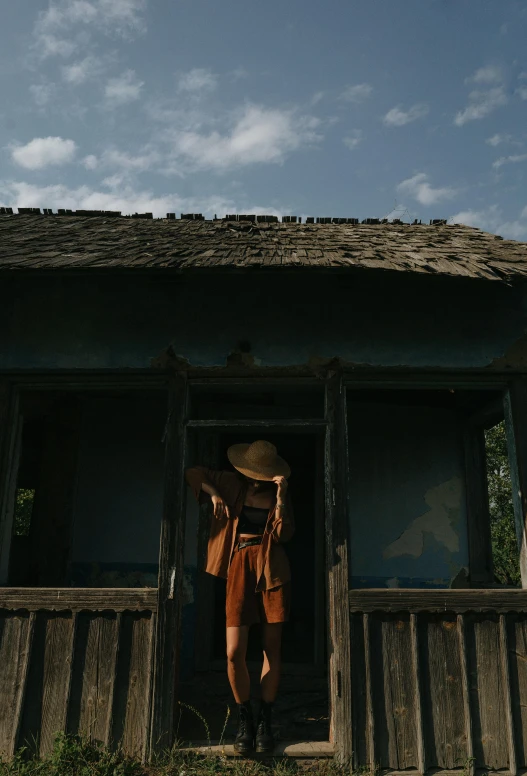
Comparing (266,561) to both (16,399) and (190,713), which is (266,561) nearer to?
(190,713)

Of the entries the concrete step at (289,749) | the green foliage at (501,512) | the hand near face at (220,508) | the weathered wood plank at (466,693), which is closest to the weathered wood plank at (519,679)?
the weathered wood plank at (466,693)

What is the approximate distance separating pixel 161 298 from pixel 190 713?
368cm

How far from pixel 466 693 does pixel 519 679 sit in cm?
41

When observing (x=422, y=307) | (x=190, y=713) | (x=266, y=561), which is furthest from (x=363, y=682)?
(x=422, y=307)

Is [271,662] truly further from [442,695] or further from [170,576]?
[442,695]

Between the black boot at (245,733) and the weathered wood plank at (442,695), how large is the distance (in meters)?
1.24

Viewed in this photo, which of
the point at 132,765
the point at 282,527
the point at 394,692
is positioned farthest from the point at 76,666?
the point at 394,692

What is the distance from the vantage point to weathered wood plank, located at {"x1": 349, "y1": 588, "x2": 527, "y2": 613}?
448cm

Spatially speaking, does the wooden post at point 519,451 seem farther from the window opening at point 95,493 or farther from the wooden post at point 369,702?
the window opening at point 95,493

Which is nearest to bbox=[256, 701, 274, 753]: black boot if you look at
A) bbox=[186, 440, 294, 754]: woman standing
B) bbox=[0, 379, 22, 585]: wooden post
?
bbox=[186, 440, 294, 754]: woman standing

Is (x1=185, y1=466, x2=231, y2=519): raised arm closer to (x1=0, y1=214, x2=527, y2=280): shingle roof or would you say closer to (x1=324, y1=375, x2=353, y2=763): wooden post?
(x1=324, y1=375, x2=353, y2=763): wooden post

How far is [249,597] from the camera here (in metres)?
4.60

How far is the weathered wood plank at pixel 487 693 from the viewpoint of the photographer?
14.1 ft

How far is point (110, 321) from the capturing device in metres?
5.18
